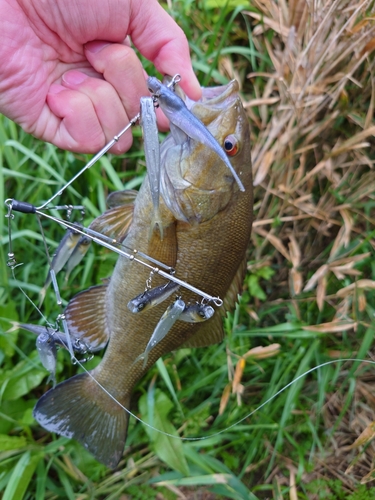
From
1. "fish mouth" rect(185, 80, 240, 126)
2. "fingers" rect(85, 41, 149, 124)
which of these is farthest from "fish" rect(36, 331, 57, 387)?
"fingers" rect(85, 41, 149, 124)

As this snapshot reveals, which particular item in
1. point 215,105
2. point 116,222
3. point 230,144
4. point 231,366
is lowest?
point 231,366

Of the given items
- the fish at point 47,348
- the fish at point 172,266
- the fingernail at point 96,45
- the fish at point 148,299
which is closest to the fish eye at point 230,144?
the fish at point 172,266

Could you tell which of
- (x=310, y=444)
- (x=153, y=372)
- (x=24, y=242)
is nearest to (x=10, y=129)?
(x=24, y=242)

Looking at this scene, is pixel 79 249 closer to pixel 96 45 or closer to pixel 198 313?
pixel 198 313

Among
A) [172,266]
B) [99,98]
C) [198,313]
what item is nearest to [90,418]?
[172,266]

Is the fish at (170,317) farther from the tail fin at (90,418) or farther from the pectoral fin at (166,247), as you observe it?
the tail fin at (90,418)

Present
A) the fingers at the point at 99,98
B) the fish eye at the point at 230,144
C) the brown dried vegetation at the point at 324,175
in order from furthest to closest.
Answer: the brown dried vegetation at the point at 324,175, the fingers at the point at 99,98, the fish eye at the point at 230,144

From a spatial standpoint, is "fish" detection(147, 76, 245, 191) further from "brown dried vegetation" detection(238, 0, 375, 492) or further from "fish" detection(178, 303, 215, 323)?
"brown dried vegetation" detection(238, 0, 375, 492)
